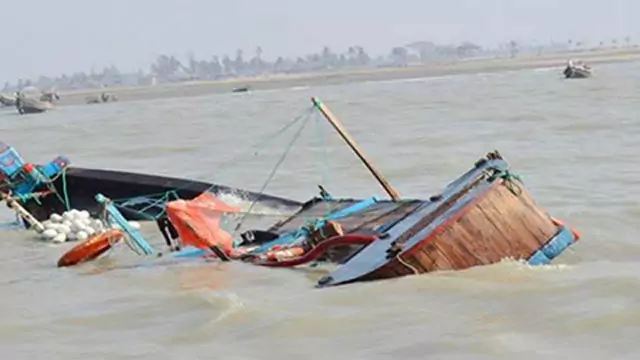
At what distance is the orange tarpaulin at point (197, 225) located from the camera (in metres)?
10.6

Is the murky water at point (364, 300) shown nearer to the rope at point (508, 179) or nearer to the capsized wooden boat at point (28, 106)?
the rope at point (508, 179)

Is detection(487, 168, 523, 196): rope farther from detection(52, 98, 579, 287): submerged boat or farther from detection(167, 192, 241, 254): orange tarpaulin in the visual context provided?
detection(167, 192, 241, 254): orange tarpaulin

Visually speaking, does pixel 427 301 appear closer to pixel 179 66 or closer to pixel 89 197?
pixel 89 197

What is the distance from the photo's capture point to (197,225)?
35.1ft

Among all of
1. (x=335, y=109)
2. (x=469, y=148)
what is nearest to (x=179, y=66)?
(x=335, y=109)

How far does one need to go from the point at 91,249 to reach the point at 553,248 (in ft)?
16.4

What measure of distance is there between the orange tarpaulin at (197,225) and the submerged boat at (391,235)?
0.01m

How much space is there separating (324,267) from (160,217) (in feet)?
9.48

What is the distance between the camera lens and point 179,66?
588ft

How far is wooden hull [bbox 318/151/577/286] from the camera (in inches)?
338

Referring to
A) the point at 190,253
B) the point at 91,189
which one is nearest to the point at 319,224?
the point at 190,253

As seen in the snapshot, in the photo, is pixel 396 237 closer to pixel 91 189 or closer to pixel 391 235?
pixel 391 235

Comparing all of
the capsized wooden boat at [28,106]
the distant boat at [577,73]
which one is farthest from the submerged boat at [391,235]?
the capsized wooden boat at [28,106]

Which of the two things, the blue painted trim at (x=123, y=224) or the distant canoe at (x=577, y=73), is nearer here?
the blue painted trim at (x=123, y=224)
